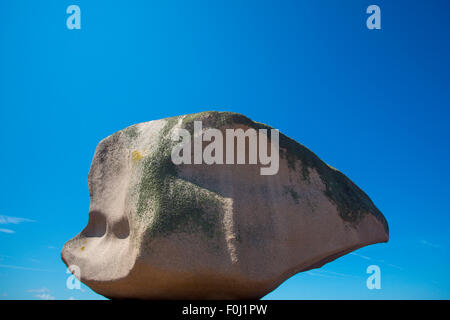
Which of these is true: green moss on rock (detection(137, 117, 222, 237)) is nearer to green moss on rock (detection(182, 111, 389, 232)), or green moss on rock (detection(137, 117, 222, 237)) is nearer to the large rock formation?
the large rock formation

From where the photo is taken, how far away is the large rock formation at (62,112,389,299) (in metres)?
7.04

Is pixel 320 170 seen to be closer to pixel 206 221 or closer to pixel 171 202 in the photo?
pixel 206 221

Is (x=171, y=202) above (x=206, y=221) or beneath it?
above

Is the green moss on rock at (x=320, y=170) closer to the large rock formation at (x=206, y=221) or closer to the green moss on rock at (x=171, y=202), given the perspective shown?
the large rock formation at (x=206, y=221)

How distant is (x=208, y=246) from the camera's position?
7.07 meters

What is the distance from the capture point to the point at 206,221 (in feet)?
23.9

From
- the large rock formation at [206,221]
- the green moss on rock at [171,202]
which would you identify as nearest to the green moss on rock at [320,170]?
the large rock formation at [206,221]

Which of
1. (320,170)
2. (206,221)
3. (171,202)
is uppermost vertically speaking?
(320,170)

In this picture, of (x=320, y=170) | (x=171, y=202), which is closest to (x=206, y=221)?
(x=171, y=202)

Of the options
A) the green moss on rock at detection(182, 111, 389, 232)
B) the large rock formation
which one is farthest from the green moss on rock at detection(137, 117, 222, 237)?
the green moss on rock at detection(182, 111, 389, 232)

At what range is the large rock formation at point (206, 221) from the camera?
7.04m
